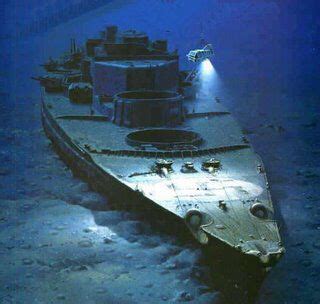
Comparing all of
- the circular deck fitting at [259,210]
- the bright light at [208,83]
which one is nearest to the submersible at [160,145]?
the circular deck fitting at [259,210]

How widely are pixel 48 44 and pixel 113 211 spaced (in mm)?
38486

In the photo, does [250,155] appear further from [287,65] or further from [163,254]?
[287,65]

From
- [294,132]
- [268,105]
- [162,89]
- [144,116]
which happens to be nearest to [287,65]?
[268,105]

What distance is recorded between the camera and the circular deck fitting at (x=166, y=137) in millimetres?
13102

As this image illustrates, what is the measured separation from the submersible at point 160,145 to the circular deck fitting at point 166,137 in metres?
0.03

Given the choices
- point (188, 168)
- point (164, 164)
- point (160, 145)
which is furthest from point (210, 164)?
point (160, 145)

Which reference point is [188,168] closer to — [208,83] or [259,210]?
[259,210]

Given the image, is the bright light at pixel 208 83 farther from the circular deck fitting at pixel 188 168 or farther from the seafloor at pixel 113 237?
the circular deck fitting at pixel 188 168

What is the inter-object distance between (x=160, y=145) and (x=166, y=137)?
3.54 ft

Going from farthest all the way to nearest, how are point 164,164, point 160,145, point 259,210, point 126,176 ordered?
1. point 160,145
2. point 164,164
3. point 126,176
4. point 259,210

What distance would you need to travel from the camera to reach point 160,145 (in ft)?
41.7

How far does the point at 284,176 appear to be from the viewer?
48.8ft

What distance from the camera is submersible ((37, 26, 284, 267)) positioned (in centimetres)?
909

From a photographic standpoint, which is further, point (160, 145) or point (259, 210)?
point (160, 145)
